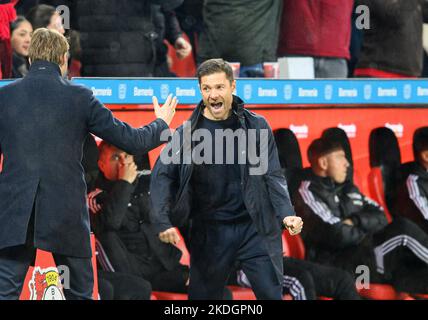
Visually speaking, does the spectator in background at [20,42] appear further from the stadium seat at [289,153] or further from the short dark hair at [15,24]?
the stadium seat at [289,153]

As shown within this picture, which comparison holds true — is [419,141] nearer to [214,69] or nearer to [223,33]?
[223,33]

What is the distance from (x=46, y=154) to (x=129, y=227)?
7.67 ft

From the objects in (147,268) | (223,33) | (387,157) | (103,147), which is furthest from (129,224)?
(387,157)

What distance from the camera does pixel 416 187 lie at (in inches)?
399

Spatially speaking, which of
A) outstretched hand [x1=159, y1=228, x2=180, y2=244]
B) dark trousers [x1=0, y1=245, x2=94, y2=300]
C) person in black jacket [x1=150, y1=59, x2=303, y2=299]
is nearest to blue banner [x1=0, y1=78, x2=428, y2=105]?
person in black jacket [x1=150, y1=59, x2=303, y2=299]

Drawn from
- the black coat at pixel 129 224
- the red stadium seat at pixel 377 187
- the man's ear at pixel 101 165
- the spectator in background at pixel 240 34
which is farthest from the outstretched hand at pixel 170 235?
the red stadium seat at pixel 377 187

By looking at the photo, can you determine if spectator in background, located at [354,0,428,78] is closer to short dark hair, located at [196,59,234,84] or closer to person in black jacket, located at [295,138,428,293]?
person in black jacket, located at [295,138,428,293]

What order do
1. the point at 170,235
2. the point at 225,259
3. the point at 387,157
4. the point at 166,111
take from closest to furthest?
1. the point at 166,111
2. the point at 170,235
3. the point at 225,259
4. the point at 387,157

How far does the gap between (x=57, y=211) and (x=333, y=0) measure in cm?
374

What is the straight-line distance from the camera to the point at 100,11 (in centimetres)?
944

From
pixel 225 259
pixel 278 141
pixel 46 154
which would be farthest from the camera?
pixel 278 141

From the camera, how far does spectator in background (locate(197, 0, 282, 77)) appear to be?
31.8 ft
